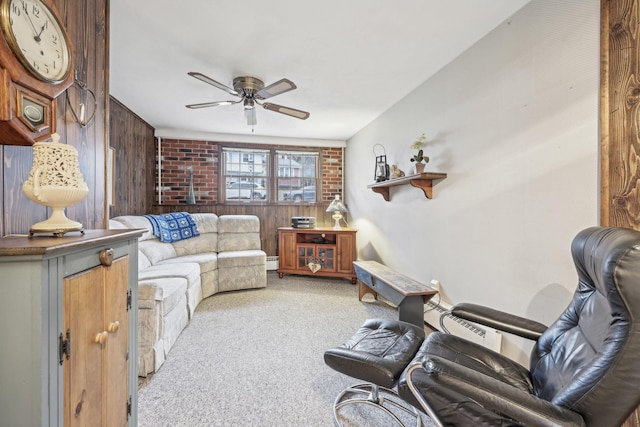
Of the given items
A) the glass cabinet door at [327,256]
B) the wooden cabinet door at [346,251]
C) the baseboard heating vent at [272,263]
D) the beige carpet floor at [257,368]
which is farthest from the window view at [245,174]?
the beige carpet floor at [257,368]

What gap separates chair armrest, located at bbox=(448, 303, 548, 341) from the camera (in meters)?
1.29

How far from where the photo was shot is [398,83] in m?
2.70

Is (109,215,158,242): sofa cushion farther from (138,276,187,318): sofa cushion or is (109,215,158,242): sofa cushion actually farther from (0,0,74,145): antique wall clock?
(0,0,74,145): antique wall clock

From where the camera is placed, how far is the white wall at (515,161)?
1398 millimetres

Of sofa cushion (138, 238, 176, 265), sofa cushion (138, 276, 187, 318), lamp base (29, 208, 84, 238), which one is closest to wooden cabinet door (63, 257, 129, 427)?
lamp base (29, 208, 84, 238)

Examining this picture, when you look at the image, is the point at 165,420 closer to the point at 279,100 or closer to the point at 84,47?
the point at 84,47

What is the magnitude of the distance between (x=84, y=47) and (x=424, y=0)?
1.83m

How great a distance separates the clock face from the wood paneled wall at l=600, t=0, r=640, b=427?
2272mm

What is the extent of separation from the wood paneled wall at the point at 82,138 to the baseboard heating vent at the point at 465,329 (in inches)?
77.9

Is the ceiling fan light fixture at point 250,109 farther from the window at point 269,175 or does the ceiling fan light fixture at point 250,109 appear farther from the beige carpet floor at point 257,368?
the beige carpet floor at point 257,368

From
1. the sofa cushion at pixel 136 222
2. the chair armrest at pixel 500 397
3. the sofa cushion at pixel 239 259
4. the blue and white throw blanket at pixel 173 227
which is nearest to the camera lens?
the chair armrest at pixel 500 397

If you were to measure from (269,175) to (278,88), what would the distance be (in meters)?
2.65

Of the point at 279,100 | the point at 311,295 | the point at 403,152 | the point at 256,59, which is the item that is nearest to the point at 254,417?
the point at 311,295

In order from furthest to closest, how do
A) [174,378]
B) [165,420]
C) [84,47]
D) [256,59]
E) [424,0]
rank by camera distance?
1. [256,59]
2. [174,378]
3. [424,0]
4. [165,420]
5. [84,47]
